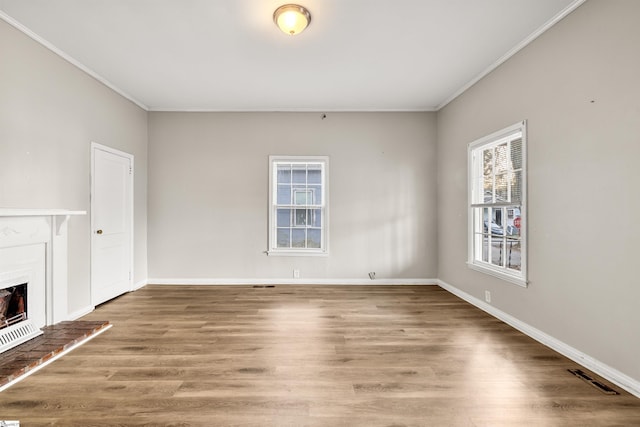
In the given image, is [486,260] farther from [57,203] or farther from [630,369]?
[57,203]

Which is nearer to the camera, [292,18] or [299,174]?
[292,18]

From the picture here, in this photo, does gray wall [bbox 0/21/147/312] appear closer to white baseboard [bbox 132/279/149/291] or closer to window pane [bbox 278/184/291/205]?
white baseboard [bbox 132/279/149/291]

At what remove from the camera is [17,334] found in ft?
8.25

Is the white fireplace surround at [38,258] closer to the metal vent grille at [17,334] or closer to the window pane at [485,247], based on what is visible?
the metal vent grille at [17,334]

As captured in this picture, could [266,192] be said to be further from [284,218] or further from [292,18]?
[292,18]

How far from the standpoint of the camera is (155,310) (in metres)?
3.62

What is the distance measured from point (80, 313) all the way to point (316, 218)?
326 centimetres

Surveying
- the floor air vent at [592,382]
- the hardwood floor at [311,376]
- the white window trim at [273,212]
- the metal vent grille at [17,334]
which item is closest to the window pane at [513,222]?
the hardwood floor at [311,376]

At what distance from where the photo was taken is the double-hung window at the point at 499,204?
300 centimetres

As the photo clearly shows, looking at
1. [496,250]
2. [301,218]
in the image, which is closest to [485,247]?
[496,250]

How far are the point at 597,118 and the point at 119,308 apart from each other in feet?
16.9

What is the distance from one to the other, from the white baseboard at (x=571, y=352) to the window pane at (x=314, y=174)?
288 cm

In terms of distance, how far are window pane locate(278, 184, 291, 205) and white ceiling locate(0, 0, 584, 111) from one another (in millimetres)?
1412

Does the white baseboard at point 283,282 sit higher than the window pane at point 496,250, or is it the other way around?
the window pane at point 496,250
